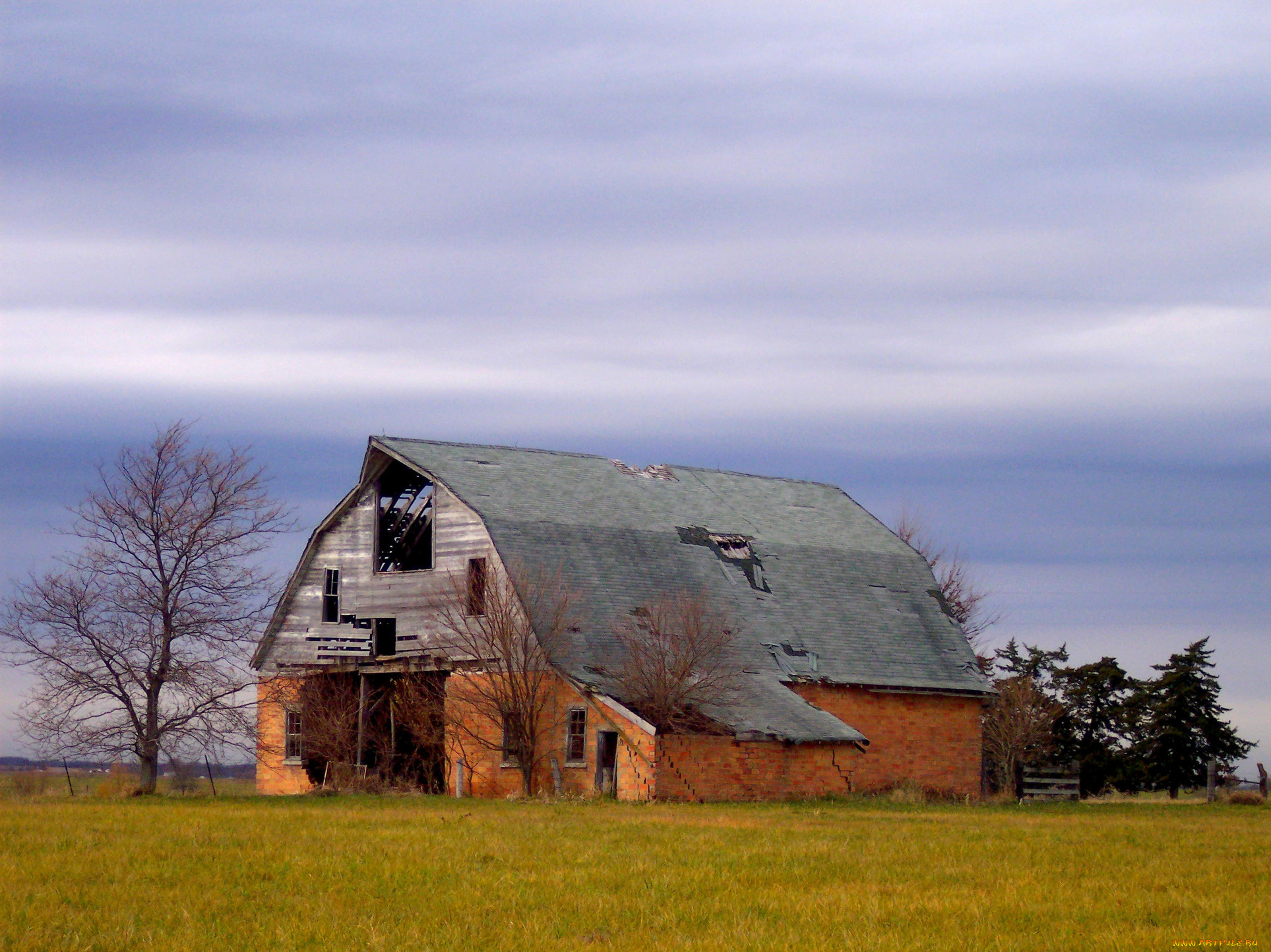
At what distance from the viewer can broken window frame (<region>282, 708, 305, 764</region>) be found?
132 feet

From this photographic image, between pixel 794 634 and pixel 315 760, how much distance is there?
13226 mm

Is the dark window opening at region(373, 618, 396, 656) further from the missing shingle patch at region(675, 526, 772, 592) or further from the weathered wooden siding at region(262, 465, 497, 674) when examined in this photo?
the missing shingle patch at region(675, 526, 772, 592)

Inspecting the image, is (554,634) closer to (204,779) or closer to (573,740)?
(573,740)

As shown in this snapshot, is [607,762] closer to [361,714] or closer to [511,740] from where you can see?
[511,740]

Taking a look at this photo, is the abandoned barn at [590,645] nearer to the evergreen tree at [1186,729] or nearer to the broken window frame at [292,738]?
the broken window frame at [292,738]

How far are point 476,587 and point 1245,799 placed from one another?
67.8 feet

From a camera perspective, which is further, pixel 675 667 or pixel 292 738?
pixel 292 738

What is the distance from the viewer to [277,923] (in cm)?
1329

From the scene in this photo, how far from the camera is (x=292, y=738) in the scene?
134 ft

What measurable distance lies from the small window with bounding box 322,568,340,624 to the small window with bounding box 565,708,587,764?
865 centimetres

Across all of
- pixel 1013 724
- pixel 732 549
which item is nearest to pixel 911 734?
pixel 732 549

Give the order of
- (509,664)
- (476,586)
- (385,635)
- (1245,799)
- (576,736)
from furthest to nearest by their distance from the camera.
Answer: (385,635)
(1245,799)
(476,586)
(576,736)
(509,664)

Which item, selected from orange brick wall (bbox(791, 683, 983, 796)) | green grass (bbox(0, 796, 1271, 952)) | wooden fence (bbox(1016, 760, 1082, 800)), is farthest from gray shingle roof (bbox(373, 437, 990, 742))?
green grass (bbox(0, 796, 1271, 952))

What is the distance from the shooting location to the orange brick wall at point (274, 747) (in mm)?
39969
